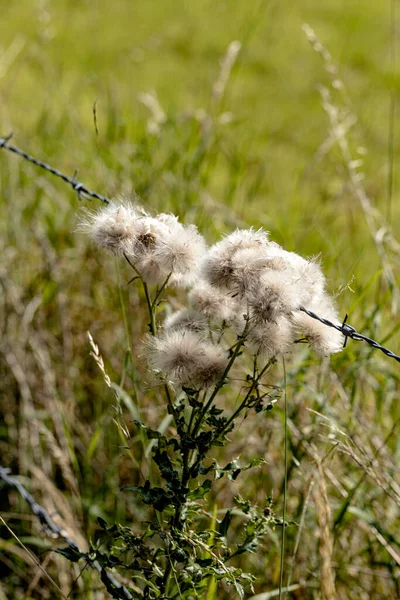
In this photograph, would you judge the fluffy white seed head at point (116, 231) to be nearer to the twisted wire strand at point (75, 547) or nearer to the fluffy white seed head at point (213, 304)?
the fluffy white seed head at point (213, 304)

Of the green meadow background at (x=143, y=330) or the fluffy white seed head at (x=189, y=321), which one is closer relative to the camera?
the fluffy white seed head at (x=189, y=321)

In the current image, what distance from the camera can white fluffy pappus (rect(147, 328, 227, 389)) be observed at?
0.67m

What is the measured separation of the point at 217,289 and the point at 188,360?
0.23 feet

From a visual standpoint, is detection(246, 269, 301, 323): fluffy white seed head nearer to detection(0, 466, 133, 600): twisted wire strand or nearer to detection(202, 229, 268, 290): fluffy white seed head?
detection(202, 229, 268, 290): fluffy white seed head

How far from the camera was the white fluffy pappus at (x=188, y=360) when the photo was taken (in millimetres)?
670

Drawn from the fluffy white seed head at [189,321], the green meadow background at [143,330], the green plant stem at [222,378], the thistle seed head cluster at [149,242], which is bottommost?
the green plant stem at [222,378]

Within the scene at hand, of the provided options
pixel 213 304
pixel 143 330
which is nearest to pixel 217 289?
pixel 213 304

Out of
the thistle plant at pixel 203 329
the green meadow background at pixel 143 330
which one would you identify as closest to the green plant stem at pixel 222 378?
the thistle plant at pixel 203 329

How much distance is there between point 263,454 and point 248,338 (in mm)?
556

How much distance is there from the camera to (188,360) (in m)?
0.67

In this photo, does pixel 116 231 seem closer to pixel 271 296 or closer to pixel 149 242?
pixel 149 242

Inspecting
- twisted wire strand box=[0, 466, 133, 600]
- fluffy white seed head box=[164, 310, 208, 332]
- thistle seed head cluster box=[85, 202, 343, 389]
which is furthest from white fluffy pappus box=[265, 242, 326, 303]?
twisted wire strand box=[0, 466, 133, 600]

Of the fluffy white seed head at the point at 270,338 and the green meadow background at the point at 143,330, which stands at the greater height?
the green meadow background at the point at 143,330

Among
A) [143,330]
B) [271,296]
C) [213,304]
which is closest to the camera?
[271,296]
